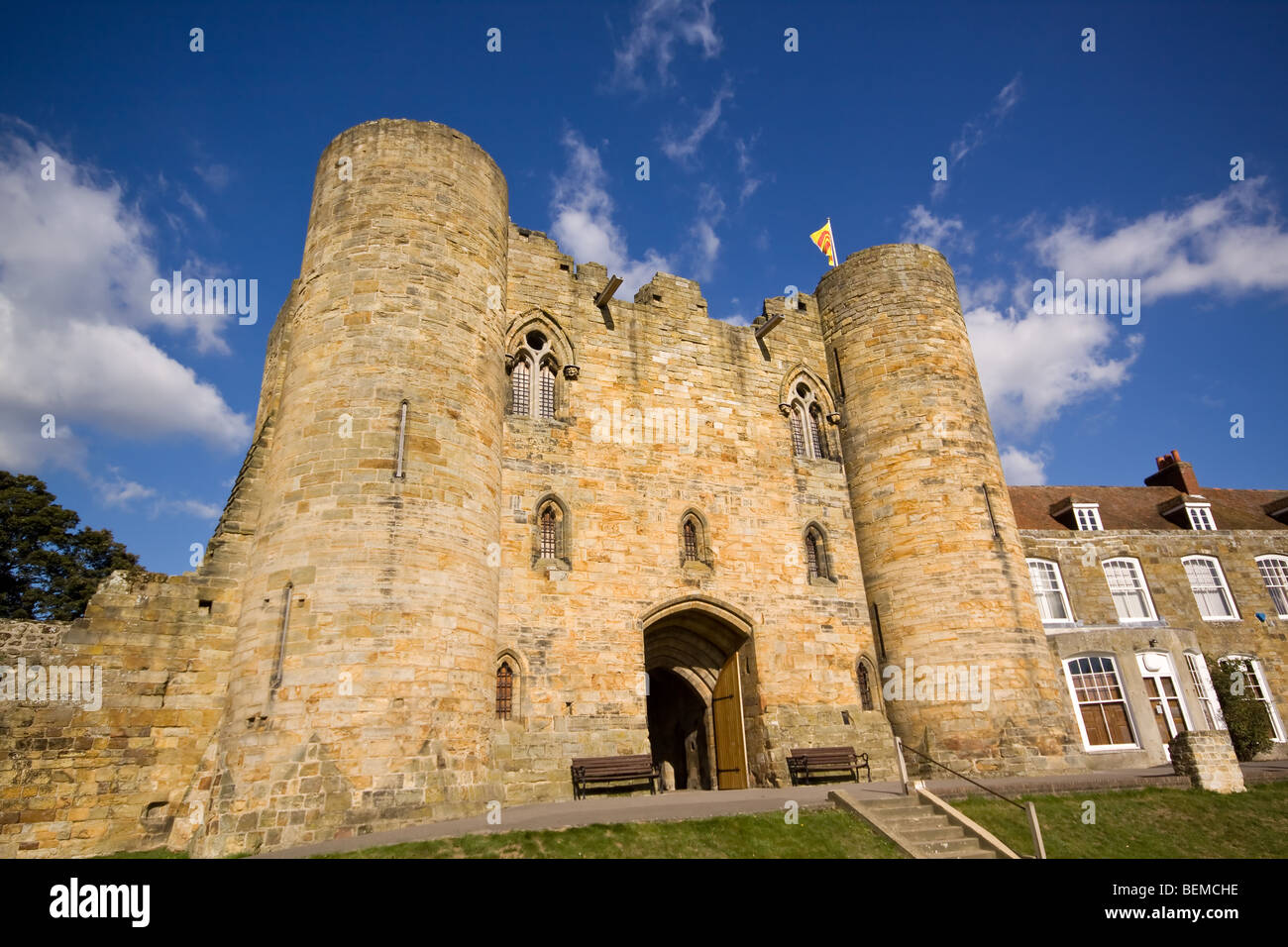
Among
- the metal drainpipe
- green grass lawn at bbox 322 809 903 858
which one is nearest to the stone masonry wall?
green grass lawn at bbox 322 809 903 858

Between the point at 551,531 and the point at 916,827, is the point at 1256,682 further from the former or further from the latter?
the point at 551,531

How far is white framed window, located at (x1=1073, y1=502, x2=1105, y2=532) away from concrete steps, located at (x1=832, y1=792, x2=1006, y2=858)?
14.8 metres

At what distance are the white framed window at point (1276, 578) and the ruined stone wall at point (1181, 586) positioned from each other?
0.23 metres

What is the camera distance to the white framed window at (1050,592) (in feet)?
65.6

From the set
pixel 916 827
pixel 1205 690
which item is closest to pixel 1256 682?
pixel 1205 690

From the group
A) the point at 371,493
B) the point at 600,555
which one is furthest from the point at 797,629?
the point at 371,493

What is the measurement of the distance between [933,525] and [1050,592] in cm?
633

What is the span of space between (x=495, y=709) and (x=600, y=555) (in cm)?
339

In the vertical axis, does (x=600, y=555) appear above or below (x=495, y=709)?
above

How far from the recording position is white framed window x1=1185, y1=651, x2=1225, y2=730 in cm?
1847

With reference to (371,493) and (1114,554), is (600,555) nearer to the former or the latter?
(371,493)

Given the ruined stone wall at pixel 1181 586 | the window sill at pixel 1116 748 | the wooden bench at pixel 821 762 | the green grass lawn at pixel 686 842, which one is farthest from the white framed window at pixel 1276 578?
the green grass lawn at pixel 686 842

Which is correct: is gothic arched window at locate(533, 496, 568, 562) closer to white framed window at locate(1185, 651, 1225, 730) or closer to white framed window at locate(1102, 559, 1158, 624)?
white framed window at locate(1102, 559, 1158, 624)
